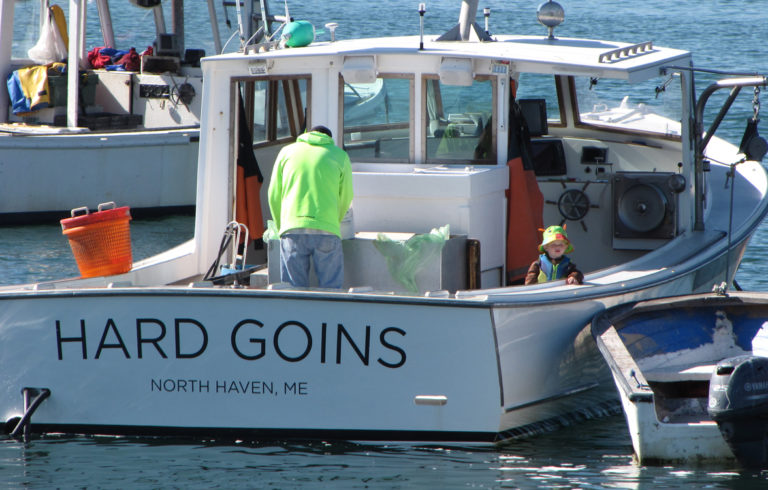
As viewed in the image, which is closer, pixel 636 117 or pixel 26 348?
pixel 26 348

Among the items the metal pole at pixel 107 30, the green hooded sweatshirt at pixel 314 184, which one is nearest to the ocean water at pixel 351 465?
the green hooded sweatshirt at pixel 314 184

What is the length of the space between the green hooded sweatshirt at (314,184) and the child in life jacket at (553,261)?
1202 mm

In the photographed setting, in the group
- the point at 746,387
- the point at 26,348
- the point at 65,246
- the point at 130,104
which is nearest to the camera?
the point at 746,387

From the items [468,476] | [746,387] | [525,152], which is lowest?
[468,476]

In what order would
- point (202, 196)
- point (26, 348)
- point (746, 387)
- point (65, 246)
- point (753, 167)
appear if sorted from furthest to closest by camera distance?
point (65, 246) < point (753, 167) < point (202, 196) < point (26, 348) < point (746, 387)

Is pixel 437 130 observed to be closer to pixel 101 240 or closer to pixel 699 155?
pixel 699 155

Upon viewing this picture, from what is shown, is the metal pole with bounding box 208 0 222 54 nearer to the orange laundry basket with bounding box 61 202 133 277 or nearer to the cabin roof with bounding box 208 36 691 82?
the cabin roof with bounding box 208 36 691 82

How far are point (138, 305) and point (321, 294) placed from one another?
985 millimetres

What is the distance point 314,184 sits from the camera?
6.56 m

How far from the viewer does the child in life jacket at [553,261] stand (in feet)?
22.8

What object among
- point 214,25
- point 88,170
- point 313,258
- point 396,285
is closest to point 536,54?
point 396,285

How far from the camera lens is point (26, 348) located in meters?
6.44

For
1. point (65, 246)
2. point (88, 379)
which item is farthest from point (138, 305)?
point (65, 246)

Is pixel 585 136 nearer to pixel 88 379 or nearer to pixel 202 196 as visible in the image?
pixel 202 196
